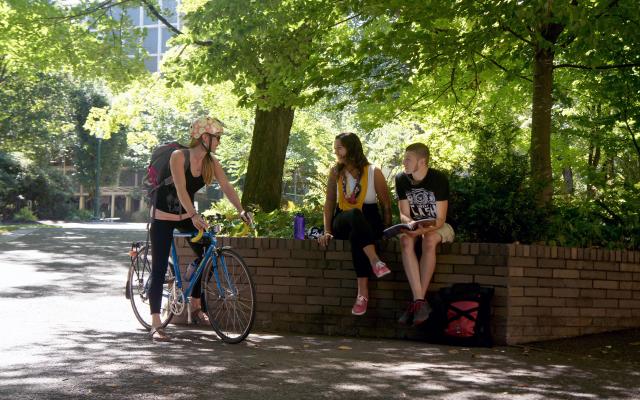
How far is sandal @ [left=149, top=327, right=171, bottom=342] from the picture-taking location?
8.44 metres

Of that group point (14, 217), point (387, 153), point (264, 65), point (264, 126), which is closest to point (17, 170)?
point (14, 217)

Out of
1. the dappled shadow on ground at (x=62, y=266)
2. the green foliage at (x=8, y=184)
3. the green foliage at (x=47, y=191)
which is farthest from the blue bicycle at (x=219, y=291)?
the green foliage at (x=47, y=191)

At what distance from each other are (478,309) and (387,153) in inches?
1689

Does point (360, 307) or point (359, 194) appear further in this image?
point (359, 194)

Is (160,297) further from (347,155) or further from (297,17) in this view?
(297,17)

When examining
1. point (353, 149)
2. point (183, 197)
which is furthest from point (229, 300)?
point (353, 149)

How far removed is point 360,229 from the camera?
909 centimetres

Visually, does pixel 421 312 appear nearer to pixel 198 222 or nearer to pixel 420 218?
pixel 420 218

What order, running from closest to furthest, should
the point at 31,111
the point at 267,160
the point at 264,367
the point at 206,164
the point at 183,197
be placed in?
the point at 264,367
the point at 183,197
the point at 206,164
the point at 267,160
the point at 31,111

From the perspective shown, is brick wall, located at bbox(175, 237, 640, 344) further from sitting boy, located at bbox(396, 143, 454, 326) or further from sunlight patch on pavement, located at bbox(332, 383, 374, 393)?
sunlight patch on pavement, located at bbox(332, 383, 374, 393)

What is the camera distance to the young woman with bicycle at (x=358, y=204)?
30.0 ft

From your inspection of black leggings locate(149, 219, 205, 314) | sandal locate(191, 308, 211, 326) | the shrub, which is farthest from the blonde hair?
the shrub

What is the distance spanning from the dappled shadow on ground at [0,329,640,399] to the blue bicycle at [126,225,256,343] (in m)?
0.20

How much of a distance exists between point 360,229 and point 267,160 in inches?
357
